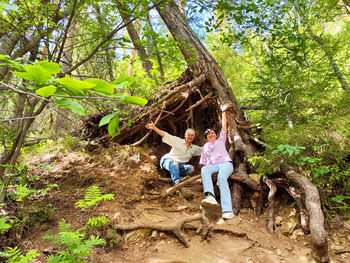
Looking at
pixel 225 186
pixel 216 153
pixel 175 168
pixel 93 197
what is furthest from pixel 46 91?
pixel 175 168

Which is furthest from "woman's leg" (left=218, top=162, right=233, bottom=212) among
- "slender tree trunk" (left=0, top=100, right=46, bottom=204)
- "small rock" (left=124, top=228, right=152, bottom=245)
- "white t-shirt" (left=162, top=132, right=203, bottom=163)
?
"slender tree trunk" (left=0, top=100, right=46, bottom=204)

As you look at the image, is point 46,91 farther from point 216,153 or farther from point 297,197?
point 216,153

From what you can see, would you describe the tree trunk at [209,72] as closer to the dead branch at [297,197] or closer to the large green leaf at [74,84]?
the dead branch at [297,197]

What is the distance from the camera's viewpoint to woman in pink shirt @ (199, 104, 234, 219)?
11.0 feet

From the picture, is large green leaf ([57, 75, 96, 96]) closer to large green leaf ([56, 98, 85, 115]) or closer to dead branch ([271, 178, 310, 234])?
large green leaf ([56, 98, 85, 115])

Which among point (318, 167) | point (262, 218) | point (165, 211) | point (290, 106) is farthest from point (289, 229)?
point (290, 106)

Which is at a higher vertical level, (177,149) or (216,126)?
(216,126)

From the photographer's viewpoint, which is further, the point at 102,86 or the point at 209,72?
the point at 209,72

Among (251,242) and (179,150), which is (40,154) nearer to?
(179,150)

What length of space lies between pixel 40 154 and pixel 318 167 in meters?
5.90

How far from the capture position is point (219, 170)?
380 centimetres

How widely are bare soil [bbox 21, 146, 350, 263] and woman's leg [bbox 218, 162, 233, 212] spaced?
0.72ft

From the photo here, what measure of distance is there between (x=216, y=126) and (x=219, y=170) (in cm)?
234

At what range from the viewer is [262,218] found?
3.25 meters
